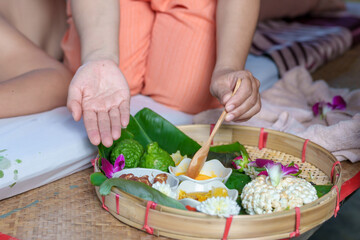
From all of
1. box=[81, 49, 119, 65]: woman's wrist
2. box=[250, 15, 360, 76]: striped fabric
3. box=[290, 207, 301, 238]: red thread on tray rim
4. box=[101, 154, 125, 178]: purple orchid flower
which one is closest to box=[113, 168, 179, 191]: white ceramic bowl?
box=[101, 154, 125, 178]: purple orchid flower

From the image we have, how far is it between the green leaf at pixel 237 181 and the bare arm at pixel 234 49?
0.13 metres

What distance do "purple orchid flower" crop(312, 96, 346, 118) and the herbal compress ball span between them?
0.64 m

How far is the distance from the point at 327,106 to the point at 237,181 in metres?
0.61

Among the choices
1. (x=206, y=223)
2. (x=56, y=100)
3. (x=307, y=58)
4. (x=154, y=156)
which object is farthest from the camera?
(x=307, y=58)

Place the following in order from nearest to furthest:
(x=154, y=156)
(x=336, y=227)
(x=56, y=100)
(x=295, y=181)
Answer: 1. (x=295, y=181)
2. (x=154, y=156)
3. (x=336, y=227)
4. (x=56, y=100)

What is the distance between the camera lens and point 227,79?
1.04m

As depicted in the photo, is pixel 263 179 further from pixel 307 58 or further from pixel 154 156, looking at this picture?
pixel 307 58

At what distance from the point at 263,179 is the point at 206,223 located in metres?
0.18

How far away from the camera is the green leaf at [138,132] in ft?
3.66

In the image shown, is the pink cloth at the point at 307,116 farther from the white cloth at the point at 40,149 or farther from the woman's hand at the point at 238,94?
the white cloth at the point at 40,149

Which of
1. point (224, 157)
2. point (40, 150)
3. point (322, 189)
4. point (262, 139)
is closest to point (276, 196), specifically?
point (322, 189)

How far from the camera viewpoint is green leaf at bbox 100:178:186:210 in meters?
0.80

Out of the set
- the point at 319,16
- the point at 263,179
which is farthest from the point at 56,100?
the point at 319,16

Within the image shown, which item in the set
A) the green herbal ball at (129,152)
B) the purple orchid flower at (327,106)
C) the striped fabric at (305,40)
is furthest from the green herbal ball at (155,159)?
the striped fabric at (305,40)
